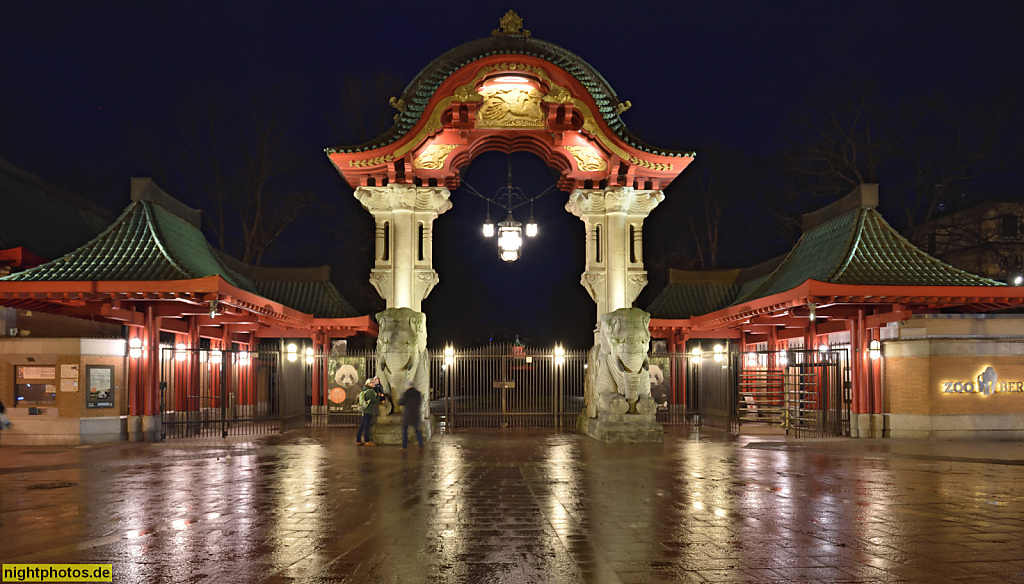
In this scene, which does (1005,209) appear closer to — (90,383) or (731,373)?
(731,373)

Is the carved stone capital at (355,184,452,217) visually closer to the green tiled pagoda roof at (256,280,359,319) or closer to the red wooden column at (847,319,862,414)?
the green tiled pagoda roof at (256,280,359,319)

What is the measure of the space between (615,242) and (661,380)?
7603mm

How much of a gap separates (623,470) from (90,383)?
1320 cm

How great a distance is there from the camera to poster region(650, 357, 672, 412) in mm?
26906

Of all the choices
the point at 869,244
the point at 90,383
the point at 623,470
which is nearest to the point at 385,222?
the point at 90,383

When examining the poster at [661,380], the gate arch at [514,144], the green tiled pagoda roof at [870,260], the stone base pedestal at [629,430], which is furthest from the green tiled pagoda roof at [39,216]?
the green tiled pagoda roof at [870,260]

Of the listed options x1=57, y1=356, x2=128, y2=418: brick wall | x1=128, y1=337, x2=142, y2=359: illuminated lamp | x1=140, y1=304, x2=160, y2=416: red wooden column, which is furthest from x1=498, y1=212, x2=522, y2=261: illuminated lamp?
x1=57, y1=356, x2=128, y2=418: brick wall

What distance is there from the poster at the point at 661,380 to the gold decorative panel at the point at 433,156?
34.0 feet

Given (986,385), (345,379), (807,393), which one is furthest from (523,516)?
(345,379)

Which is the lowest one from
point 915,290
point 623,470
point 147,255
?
point 623,470

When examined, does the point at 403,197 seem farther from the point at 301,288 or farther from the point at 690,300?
the point at 690,300

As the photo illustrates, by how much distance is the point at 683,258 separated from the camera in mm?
46875

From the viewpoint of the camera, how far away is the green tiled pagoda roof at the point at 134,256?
19500 mm

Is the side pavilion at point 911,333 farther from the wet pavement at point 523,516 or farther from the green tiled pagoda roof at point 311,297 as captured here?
the green tiled pagoda roof at point 311,297
